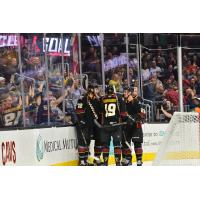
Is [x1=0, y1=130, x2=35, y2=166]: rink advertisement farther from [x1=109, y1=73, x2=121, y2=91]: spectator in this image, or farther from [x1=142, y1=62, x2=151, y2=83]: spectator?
[x1=142, y1=62, x2=151, y2=83]: spectator

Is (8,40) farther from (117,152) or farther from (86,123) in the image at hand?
(117,152)

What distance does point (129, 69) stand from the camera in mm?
15273

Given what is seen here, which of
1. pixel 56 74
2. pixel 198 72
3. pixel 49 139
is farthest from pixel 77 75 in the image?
pixel 198 72

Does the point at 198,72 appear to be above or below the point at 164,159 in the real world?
above

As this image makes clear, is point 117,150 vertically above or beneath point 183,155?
beneath

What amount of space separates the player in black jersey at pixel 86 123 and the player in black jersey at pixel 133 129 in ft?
2.01

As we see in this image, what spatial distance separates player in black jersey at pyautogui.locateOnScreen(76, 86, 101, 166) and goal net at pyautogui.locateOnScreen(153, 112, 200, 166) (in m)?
3.33

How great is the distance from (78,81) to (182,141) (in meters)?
4.17

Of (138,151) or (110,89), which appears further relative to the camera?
(138,151)

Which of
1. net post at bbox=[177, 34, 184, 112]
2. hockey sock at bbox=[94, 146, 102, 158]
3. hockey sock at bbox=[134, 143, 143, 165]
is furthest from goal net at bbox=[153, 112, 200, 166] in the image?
net post at bbox=[177, 34, 184, 112]

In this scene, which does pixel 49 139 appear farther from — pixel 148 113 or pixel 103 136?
pixel 148 113

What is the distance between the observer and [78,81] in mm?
14125

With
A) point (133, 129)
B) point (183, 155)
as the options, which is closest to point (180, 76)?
point (133, 129)
